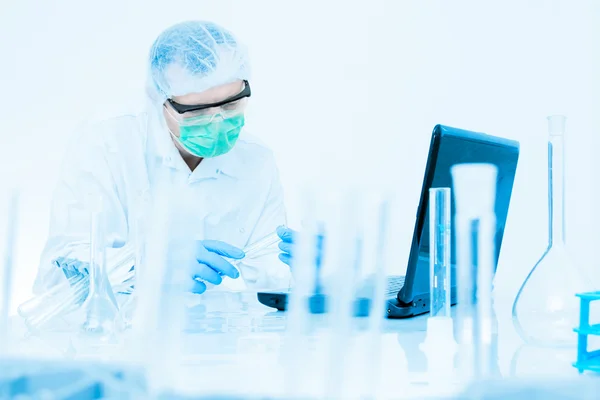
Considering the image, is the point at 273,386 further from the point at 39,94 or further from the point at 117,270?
the point at 39,94

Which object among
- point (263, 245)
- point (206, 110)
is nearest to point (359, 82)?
point (206, 110)

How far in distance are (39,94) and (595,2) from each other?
2648mm

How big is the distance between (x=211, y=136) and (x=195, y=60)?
0.69 ft

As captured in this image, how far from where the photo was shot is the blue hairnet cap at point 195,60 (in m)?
1.75

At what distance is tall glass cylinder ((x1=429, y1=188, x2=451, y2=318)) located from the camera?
85cm

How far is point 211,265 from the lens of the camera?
1.37 metres

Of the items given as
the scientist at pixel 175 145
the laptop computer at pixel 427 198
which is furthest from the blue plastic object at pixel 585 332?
the scientist at pixel 175 145

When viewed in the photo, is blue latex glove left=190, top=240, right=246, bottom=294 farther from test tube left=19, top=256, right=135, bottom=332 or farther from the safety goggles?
the safety goggles

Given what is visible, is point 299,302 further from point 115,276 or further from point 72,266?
point 72,266

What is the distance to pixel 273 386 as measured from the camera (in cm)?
66

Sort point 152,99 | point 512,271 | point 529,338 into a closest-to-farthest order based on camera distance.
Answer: point 529,338
point 152,99
point 512,271

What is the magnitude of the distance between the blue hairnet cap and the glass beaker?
42.9 inches

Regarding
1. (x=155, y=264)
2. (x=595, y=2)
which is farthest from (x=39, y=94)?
(x=155, y=264)

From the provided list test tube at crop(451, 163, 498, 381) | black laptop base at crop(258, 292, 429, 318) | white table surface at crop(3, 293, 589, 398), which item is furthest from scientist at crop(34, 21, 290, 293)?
test tube at crop(451, 163, 498, 381)
